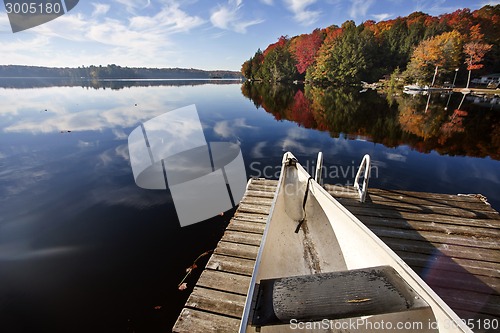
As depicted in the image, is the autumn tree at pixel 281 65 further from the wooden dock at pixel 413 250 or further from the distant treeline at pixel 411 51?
the wooden dock at pixel 413 250

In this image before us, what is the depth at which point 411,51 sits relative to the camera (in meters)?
58.8

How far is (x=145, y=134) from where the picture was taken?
16016 millimetres

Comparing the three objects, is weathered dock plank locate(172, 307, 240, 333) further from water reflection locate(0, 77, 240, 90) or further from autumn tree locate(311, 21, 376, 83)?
water reflection locate(0, 77, 240, 90)

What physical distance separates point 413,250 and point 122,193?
9.39m

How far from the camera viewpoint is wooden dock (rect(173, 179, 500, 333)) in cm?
342

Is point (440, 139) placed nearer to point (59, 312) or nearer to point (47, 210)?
point (59, 312)

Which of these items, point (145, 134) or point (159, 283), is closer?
point (159, 283)

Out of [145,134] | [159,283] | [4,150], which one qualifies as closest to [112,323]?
[159,283]

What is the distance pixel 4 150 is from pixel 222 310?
1782cm

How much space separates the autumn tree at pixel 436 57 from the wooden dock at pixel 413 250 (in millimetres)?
58275

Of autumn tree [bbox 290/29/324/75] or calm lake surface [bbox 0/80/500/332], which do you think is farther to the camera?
autumn tree [bbox 290/29/324/75]

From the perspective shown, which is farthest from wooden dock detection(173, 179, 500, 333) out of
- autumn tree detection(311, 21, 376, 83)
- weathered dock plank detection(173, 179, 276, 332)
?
autumn tree detection(311, 21, 376, 83)

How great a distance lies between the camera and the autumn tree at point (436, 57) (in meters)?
48.6

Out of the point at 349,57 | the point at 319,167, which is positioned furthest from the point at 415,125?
the point at 349,57
